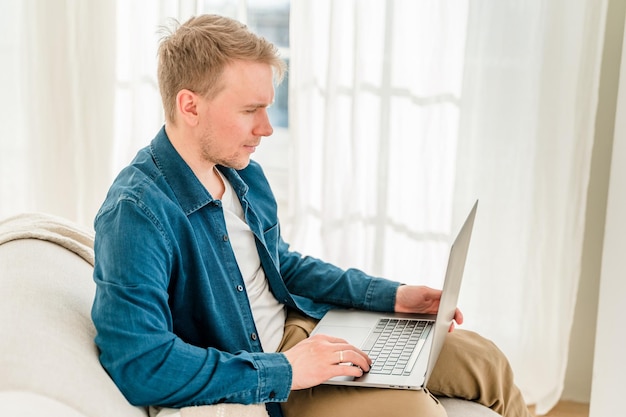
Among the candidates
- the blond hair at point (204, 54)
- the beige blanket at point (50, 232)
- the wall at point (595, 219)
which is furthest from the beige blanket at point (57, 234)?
the wall at point (595, 219)

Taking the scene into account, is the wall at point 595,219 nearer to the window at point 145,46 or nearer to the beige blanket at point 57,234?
the window at point 145,46

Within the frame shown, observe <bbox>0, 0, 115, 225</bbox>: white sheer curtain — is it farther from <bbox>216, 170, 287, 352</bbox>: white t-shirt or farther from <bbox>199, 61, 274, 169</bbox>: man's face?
<bbox>199, 61, 274, 169</bbox>: man's face

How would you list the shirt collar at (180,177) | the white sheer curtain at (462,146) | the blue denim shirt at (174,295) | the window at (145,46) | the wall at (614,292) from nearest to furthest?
the blue denim shirt at (174,295), the shirt collar at (180,177), the wall at (614,292), the white sheer curtain at (462,146), the window at (145,46)

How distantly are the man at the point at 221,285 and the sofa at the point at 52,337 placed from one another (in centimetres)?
4

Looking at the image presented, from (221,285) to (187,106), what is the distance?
1.17ft

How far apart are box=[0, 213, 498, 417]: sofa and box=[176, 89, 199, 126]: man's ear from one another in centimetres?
39

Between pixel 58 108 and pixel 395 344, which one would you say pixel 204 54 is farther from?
pixel 58 108

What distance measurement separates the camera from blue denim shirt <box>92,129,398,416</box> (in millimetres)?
1462

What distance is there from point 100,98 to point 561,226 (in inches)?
61.7

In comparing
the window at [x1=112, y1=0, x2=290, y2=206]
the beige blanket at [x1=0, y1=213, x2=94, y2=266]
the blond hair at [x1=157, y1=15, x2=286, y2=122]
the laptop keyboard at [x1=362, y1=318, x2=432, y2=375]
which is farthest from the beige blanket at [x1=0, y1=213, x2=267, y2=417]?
the window at [x1=112, y1=0, x2=290, y2=206]

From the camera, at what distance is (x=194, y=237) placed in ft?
5.37

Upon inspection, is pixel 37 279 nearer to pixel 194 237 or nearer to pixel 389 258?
pixel 194 237

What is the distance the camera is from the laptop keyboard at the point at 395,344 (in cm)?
167

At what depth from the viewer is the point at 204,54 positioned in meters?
1.66
